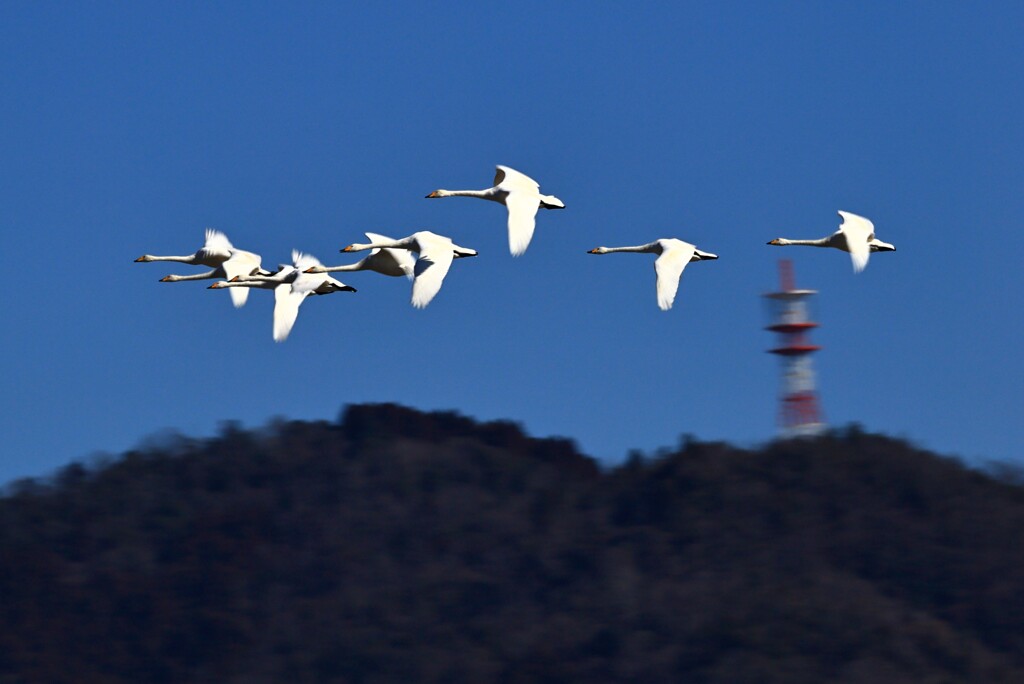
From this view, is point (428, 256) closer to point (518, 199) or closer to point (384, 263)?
point (518, 199)

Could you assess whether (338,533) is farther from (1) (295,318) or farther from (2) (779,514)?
(1) (295,318)

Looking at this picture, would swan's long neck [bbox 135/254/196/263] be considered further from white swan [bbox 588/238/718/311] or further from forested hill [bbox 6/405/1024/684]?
forested hill [bbox 6/405/1024/684]

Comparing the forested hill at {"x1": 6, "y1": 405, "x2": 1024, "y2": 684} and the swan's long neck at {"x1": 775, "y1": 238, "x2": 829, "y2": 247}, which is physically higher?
the swan's long neck at {"x1": 775, "y1": 238, "x2": 829, "y2": 247}

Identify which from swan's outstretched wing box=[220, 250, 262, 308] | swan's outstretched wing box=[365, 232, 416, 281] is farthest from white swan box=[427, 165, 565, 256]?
swan's outstretched wing box=[220, 250, 262, 308]

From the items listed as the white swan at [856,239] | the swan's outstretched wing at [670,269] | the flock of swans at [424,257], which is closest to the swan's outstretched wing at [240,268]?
the flock of swans at [424,257]

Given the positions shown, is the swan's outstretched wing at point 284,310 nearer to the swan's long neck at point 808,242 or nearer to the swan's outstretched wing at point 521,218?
the swan's outstretched wing at point 521,218

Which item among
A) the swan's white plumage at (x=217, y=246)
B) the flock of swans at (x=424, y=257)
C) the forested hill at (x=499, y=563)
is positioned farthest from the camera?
the forested hill at (x=499, y=563)
